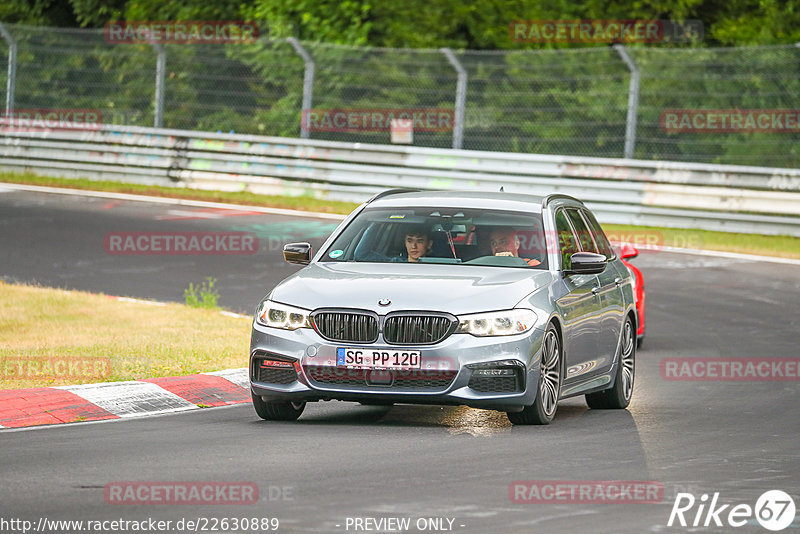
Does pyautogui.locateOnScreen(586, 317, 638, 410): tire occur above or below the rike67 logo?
below

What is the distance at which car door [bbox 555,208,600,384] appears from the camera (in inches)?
415

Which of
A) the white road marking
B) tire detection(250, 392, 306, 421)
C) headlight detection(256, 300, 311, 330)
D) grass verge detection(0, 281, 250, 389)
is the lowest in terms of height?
grass verge detection(0, 281, 250, 389)

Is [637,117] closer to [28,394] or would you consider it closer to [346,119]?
[346,119]

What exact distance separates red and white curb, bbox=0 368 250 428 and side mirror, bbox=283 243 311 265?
1197 millimetres

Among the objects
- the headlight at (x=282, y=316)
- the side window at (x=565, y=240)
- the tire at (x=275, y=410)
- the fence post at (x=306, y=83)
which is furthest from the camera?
the fence post at (x=306, y=83)

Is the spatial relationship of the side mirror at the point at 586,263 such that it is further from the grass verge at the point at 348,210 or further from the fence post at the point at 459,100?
the fence post at the point at 459,100

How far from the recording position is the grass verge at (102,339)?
39.1 feet

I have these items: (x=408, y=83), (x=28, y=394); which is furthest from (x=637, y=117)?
(x=28, y=394)

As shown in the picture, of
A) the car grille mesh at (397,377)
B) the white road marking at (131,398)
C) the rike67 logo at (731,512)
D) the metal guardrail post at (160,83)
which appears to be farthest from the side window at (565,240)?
Result: the metal guardrail post at (160,83)

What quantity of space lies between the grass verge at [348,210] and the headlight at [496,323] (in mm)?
14075

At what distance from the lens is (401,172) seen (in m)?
26.9

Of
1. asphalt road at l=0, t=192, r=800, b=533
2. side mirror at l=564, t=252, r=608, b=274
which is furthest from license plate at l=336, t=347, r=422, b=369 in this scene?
side mirror at l=564, t=252, r=608, b=274

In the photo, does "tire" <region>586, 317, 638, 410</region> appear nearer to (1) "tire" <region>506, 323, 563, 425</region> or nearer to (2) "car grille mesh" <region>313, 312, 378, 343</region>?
(1) "tire" <region>506, 323, 563, 425</region>

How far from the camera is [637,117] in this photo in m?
26.7
